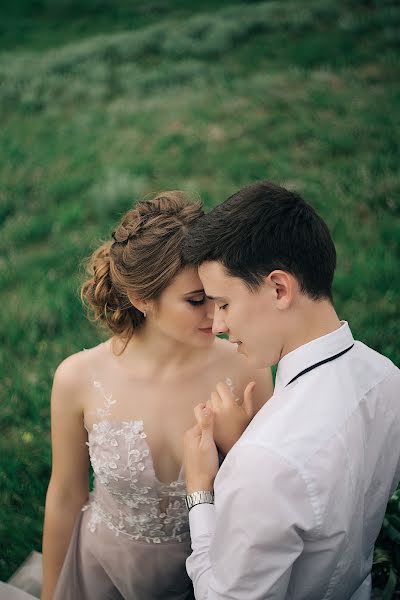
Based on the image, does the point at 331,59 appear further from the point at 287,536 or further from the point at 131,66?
the point at 287,536

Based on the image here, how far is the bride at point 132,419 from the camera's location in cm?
256

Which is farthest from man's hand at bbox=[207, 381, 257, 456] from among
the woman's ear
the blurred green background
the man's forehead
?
the blurred green background

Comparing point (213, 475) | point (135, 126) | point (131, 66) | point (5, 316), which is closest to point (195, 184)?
point (135, 126)

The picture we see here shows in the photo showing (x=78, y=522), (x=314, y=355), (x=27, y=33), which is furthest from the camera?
(x=27, y=33)

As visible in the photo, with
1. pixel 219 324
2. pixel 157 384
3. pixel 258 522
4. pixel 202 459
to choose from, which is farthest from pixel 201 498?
pixel 157 384

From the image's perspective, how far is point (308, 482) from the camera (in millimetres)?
1708

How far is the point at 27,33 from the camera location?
10984 mm

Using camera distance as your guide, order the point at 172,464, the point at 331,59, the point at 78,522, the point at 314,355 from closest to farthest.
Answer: the point at 314,355
the point at 172,464
the point at 78,522
the point at 331,59

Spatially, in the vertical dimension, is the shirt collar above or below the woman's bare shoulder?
above

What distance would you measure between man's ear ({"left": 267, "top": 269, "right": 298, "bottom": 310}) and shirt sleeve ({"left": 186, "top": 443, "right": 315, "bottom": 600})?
449 mm

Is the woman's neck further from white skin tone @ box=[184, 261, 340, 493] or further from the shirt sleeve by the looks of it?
the shirt sleeve

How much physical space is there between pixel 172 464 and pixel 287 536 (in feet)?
3.41

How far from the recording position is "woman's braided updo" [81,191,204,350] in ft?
7.91

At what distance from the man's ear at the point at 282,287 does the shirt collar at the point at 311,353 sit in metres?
0.14
